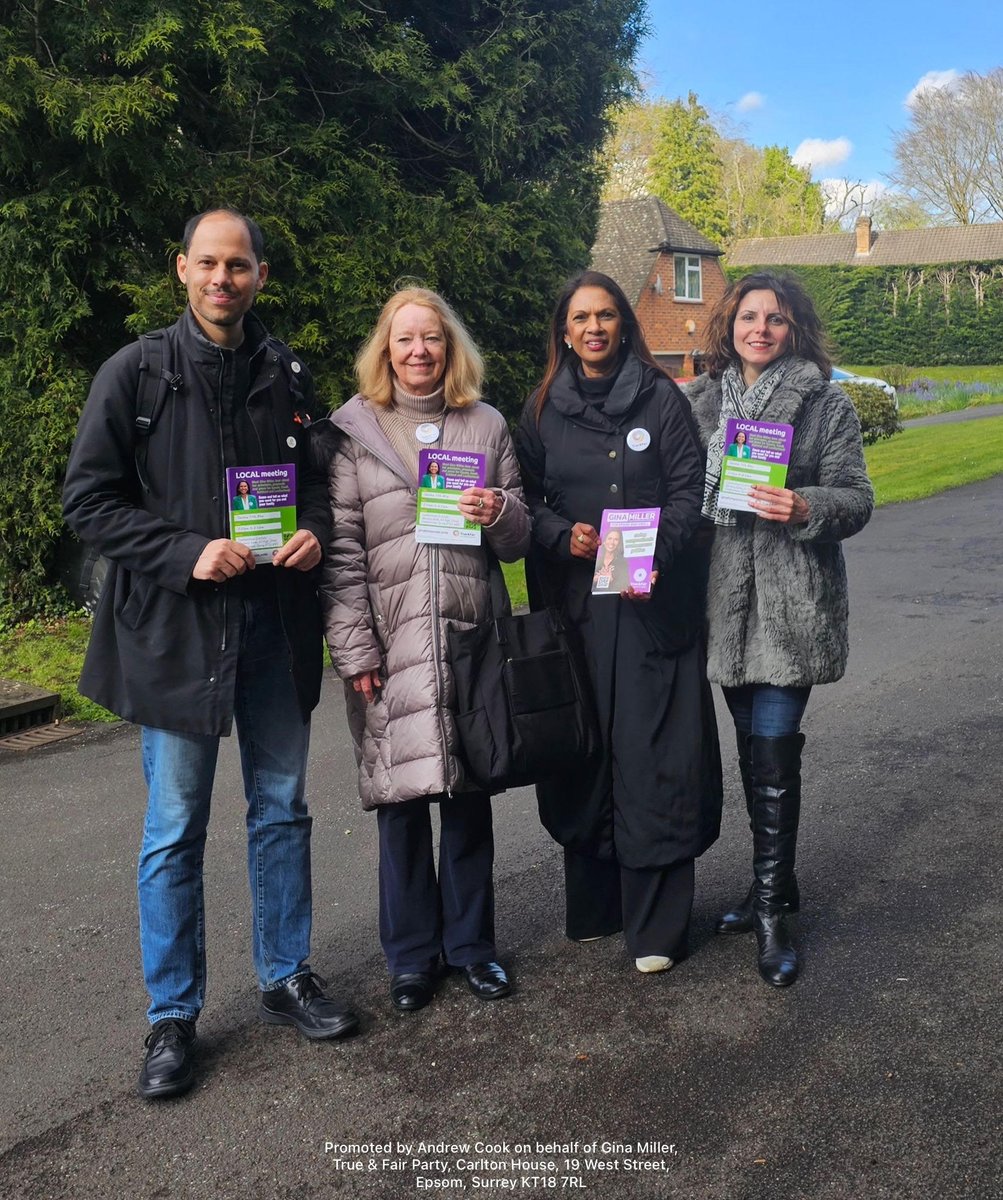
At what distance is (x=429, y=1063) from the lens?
10.7 feet

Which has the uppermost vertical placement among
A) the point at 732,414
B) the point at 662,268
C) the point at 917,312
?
the point at 662,268

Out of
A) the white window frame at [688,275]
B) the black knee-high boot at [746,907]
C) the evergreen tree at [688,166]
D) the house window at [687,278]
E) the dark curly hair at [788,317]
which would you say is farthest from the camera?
the evergreen tree at [688,166]

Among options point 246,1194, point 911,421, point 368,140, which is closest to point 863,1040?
point 246,1194

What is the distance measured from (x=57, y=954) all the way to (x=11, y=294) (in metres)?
6.51

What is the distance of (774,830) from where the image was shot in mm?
3764

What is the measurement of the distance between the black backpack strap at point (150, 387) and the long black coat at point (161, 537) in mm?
14

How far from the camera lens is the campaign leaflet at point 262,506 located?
3121 millimetres

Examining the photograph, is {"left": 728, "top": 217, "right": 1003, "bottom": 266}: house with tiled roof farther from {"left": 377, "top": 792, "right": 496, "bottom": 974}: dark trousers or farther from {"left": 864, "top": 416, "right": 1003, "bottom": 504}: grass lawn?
{"left": 377, "top": 792, "right": 496, "bottom": 974}: dark trousers

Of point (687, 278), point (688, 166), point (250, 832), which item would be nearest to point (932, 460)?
point (250, 832)

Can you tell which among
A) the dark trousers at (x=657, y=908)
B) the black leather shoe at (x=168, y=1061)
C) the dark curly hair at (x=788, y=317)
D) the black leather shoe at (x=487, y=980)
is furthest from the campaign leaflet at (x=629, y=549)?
the black leather shoe at (x=168, y=1061)

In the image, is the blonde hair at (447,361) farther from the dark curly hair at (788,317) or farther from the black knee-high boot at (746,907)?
the black knee-high boot at (746,907)

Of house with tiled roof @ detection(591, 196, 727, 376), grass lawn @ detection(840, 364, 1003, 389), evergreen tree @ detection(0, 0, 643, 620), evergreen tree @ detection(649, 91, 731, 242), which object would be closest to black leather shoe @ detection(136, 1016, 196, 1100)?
evergreen tree @ detection(0, 0, 643, 620)

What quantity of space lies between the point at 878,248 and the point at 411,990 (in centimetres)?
6044

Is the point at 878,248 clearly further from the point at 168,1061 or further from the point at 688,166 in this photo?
the point at 168,1061
